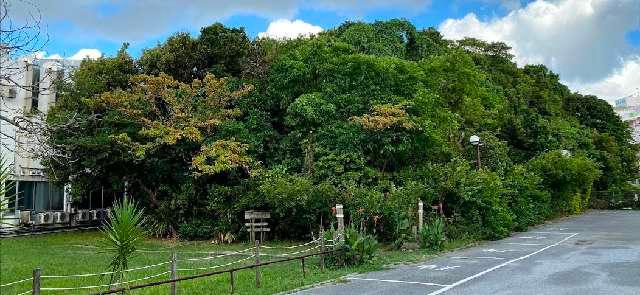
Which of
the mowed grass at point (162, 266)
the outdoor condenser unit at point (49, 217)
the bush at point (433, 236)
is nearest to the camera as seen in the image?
the mowed grass at point (162, 266)

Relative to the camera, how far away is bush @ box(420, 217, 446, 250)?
754 inches

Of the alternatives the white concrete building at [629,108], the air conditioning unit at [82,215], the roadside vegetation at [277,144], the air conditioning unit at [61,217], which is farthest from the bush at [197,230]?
the white concrete building at [629,108]

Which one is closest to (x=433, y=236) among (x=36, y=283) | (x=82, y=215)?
(x=36, y=283)

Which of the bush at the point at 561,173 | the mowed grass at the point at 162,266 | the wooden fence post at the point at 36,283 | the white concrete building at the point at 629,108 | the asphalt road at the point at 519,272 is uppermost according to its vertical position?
the white concrete building at the point at 629,108

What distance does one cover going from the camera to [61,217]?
3141 centimetres

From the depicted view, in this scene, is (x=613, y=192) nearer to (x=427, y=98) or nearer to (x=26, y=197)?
(x=427, y=98)

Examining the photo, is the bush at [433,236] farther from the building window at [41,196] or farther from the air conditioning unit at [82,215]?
the air conditioning unit at [82,215]

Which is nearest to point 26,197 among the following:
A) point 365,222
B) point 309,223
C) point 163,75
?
point 163,75

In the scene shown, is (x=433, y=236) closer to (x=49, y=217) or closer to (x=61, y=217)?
(x=49, y=217)

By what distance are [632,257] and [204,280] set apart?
11857mm

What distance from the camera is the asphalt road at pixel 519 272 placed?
1153 cm

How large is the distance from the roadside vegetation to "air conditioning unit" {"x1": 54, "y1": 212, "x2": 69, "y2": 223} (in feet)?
15.5

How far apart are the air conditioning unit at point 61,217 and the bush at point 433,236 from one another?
21.0 metres

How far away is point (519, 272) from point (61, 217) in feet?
84.6
